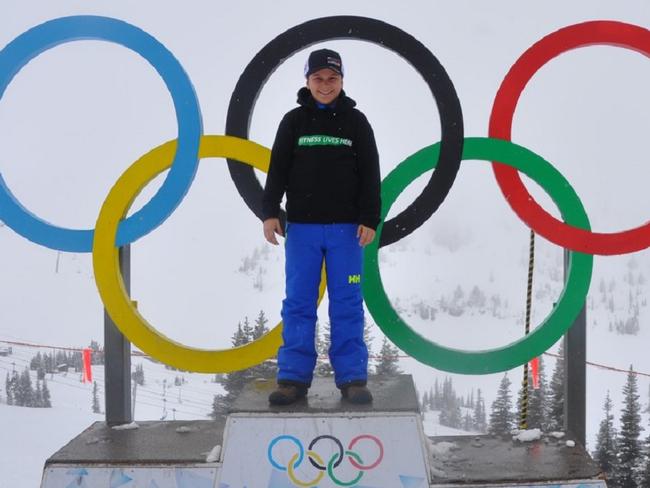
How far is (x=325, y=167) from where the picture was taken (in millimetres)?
2697

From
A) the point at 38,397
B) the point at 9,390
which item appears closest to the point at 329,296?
the point at 38,397

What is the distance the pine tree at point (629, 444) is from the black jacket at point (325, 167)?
7.14 m

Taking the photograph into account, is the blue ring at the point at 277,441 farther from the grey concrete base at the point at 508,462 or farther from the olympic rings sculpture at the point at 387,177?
the olympic rings sculpture at the point at 387,177

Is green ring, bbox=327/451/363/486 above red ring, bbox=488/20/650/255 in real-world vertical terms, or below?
below

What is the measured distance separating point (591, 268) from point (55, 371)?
1246cm

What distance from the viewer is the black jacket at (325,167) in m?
2.70

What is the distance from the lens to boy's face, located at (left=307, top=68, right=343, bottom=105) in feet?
8.79

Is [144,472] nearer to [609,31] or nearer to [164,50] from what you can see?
[164,50]

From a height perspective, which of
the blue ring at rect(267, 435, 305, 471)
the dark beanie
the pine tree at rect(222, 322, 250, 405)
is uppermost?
the dark beanie

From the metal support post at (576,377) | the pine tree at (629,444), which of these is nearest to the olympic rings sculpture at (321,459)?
the metal support post at (576,377)

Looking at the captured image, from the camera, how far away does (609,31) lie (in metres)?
3.19

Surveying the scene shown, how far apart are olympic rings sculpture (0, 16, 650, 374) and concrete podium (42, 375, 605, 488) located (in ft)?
1.69

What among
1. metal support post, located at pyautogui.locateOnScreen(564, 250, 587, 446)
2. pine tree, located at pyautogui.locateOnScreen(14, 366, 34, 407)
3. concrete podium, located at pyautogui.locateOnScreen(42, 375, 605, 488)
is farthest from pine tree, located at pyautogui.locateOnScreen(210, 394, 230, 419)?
metal support post, located at pyautogui.locateOnScreen(564, 250, 587, 446)

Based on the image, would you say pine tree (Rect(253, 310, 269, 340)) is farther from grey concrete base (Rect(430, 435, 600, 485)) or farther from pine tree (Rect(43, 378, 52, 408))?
pine tree (Rect(43, 378, 52, 408))
